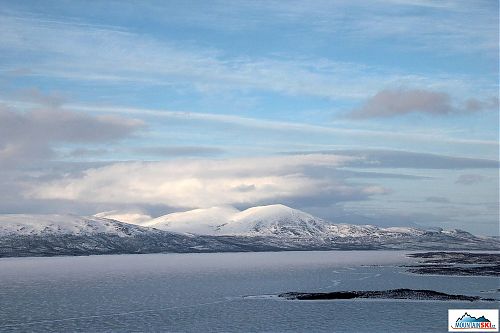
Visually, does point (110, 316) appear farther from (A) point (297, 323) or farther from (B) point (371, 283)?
(B) point (371, 283)

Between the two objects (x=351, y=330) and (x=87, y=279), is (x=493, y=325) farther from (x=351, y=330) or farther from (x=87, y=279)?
(x=87, y=279)

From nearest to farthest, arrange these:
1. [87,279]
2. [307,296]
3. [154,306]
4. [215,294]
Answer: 1. [154,306]
2. [307,296]
3. [215,294]
4. [87,279]

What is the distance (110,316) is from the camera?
77.2 metres

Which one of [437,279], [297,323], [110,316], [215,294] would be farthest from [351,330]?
[437,279]

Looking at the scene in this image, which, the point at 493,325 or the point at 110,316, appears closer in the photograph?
the point at 493,325

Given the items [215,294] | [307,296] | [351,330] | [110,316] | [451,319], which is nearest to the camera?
[351,330]

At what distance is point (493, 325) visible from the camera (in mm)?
66688

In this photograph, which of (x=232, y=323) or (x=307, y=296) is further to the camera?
(x=307, y=296)

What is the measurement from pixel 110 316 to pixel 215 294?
2986 cm

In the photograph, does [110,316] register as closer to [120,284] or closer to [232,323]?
[232,323]

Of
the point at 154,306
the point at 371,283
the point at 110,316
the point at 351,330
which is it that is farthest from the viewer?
the point at 371,283

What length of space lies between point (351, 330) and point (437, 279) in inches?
2826

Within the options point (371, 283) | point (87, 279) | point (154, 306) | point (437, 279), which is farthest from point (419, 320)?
point (87, 279)

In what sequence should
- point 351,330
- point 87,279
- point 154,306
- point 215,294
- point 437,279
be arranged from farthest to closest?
point 87,279, point 437,279, point 215,294, point 154,306, point 351,330
